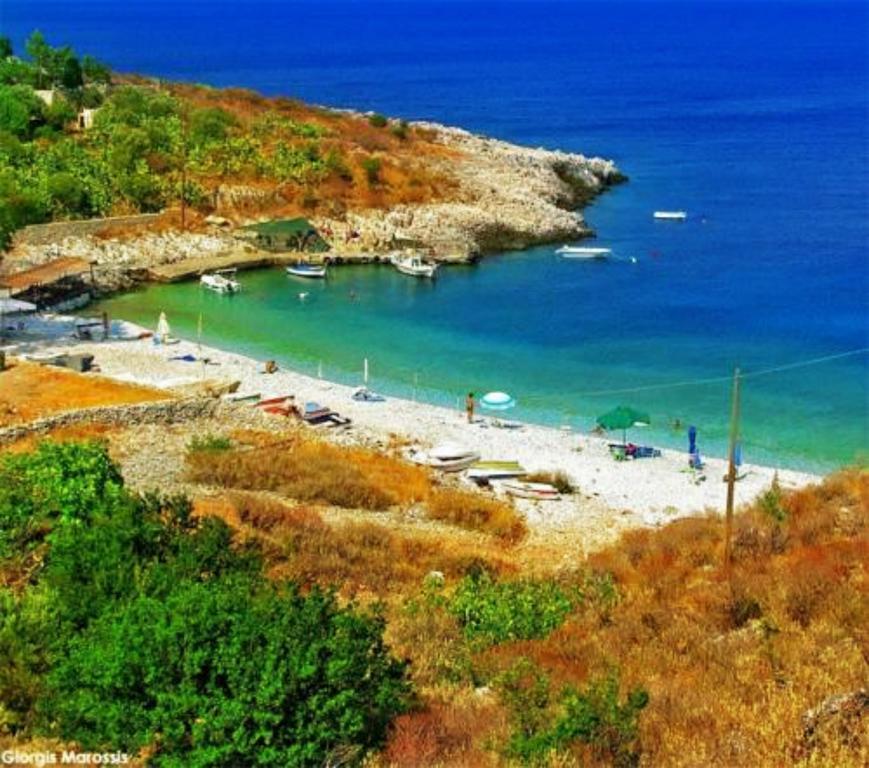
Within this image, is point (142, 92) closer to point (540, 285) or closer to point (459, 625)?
point (540, 285)

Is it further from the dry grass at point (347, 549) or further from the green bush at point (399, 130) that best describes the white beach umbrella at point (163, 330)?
the green bush at point (399, 130)

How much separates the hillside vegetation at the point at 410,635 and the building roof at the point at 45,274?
25.8 meters

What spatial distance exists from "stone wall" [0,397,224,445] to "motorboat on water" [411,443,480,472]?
5.65 m

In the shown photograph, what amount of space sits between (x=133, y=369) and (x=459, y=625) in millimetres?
23587

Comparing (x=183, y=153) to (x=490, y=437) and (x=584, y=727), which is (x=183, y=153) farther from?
(x=584, y=727)

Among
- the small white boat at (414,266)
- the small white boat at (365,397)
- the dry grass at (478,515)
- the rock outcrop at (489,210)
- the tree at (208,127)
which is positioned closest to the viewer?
the dry grass at (478,515)

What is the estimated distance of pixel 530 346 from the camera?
44.6 m

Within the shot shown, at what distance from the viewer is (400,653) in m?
15.0

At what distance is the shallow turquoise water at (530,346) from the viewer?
36281mm

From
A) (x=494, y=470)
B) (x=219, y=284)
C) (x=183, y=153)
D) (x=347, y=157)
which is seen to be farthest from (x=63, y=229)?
(x=494, y=470)

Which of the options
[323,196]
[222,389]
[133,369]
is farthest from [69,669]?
[323,196]

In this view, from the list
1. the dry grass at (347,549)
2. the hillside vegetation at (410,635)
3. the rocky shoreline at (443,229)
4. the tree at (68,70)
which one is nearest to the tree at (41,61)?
the tree at (68,70)

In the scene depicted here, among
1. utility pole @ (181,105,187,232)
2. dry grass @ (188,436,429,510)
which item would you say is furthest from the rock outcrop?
Result: dry grass @ (188,436,429,510)

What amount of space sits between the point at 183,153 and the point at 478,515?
142 ft
